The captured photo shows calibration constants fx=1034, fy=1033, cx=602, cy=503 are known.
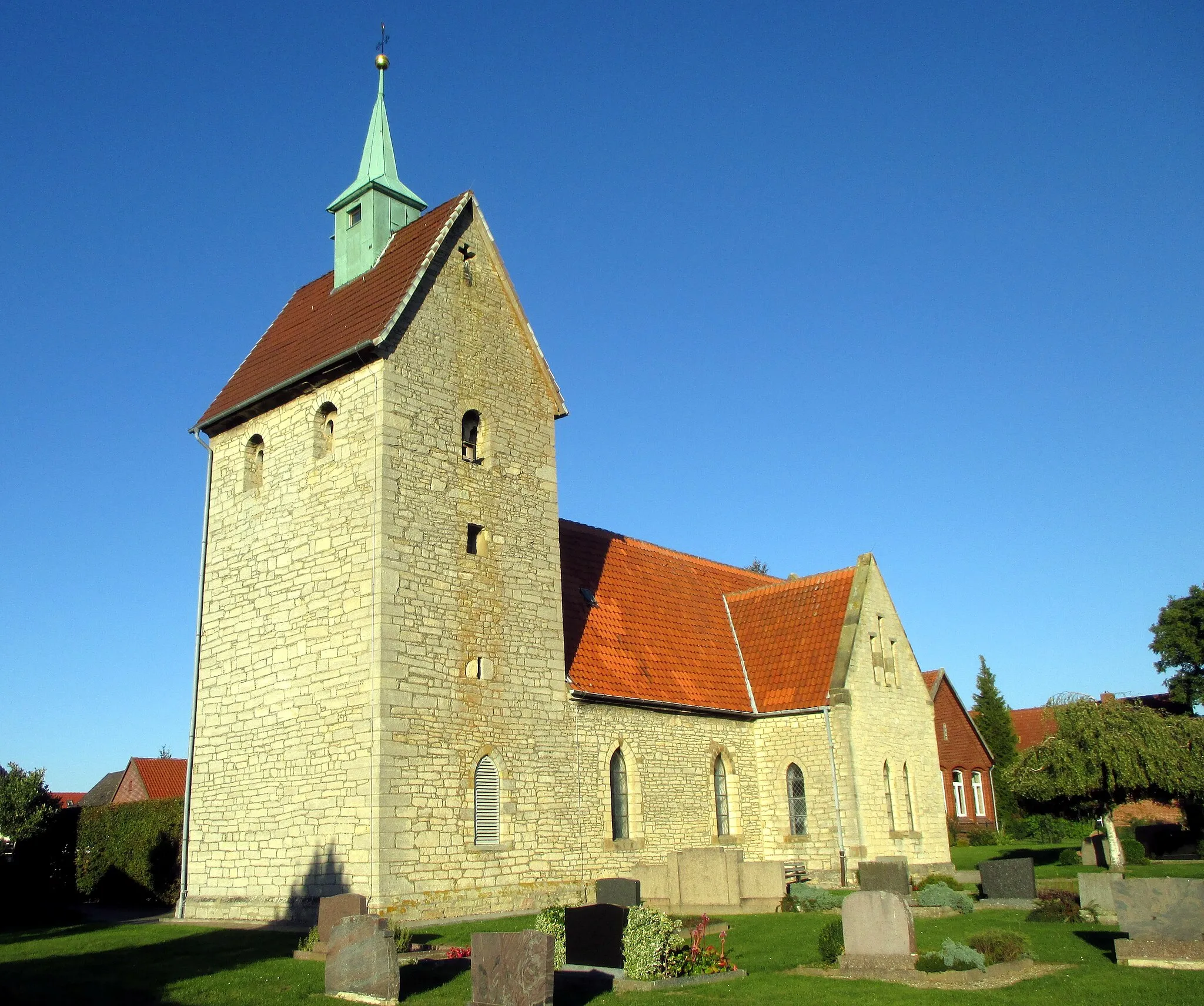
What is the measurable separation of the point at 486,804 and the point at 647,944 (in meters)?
7.20

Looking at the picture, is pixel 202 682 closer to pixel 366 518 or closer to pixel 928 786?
pixel 366 518

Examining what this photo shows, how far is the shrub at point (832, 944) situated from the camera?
13.1m

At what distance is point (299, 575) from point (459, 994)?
10165mm

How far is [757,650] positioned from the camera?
2822cm

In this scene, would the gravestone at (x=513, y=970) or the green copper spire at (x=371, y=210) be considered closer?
the gravestone at (x=513, y=970)

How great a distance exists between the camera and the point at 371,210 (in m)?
23.6

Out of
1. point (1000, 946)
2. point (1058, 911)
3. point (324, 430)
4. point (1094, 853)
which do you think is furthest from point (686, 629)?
point (1000, 946)

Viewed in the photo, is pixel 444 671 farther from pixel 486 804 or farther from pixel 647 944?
pixel 647 944

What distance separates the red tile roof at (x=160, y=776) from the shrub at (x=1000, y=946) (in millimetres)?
49382

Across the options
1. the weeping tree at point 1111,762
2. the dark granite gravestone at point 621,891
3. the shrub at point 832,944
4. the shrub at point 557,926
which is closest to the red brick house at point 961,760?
the weeping tree at point 1111,762

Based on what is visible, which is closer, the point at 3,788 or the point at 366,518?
the point at 366,518

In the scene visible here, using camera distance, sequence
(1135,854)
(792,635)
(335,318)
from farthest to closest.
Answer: (1135,854) → (792,635) → (335,318)

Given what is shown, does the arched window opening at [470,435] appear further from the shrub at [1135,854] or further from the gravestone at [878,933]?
the shrub at [1135,854]

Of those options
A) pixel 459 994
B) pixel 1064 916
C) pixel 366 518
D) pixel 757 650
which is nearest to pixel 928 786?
pixel 757 650
